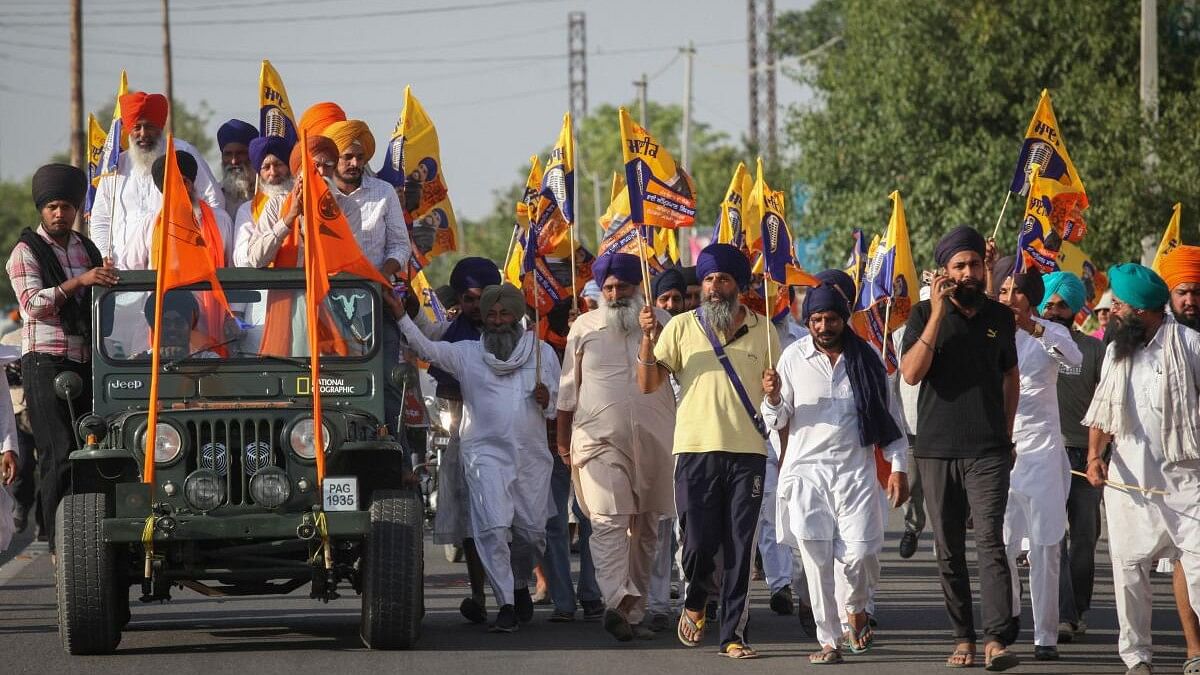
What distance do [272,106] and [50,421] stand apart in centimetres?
400

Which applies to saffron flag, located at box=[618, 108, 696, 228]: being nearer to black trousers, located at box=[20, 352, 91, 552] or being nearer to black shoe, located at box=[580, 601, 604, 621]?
black shoe, located at box=[580, 601, 604, 621]

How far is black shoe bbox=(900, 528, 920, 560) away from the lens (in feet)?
52.8

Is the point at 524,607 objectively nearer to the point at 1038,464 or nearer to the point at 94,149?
the point at 1038,464

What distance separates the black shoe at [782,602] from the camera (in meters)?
12.5

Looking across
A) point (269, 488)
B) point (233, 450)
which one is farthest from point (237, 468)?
point (269, 488)

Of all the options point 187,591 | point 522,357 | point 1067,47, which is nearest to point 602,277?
point 522,357

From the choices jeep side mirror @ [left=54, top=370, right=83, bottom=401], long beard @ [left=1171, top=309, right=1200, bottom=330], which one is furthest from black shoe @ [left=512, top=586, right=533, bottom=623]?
long beard @ [left=1171, top=309, right=1200, bottom=330]

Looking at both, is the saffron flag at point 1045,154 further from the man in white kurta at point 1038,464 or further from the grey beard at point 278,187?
the grey beard at point 278,187

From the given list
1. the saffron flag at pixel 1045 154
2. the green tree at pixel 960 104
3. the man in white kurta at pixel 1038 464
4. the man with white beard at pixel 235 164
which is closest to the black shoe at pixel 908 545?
the saffron flag at pixel 1045 154

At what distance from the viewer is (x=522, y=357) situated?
11.8m

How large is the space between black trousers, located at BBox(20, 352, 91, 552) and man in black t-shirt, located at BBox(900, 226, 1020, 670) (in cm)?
484

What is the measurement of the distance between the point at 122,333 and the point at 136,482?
4.00 feet

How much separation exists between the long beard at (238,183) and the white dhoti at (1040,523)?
5193mm

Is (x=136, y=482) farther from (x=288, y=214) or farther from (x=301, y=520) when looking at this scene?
(x=288, y=214)
